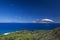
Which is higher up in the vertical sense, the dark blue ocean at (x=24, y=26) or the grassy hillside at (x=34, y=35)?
the dark blue ocean at (x=24, y=26)

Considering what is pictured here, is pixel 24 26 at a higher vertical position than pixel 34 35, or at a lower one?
higher

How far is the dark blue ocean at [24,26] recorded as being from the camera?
370cm

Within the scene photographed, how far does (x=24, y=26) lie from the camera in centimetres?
375

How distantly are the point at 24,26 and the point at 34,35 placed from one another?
0.32 metres

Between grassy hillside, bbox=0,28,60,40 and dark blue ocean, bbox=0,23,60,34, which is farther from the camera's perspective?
dark blue ocean, bbox=0,23,60,34

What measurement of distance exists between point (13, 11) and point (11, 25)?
13.1 inches

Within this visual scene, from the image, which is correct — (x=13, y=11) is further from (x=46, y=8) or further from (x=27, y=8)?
(x=46, y=8)

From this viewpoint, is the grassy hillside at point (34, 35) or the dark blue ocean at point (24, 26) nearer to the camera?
the grassy hillside at point (34, 35)

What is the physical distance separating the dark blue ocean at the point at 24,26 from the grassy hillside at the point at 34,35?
9 cm

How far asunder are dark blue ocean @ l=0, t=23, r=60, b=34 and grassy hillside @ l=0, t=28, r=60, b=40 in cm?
9

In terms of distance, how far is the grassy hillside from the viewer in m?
A: 3.52

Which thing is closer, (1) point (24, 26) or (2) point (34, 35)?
(2) point (34, 35)

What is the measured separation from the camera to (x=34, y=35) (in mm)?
3631

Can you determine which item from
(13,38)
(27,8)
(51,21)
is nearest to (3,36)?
(13,38)
